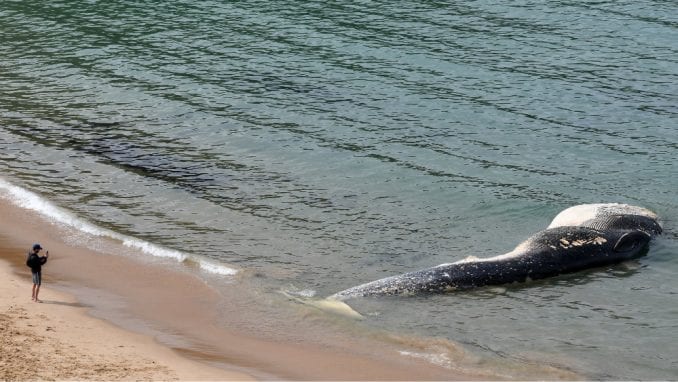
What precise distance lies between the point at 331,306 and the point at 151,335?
3223mm

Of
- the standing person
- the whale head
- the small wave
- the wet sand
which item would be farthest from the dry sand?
the whale head

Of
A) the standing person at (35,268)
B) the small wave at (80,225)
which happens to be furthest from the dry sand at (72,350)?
the small wave at (80,225)

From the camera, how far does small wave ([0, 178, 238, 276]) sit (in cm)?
2186

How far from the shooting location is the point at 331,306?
64.5ft

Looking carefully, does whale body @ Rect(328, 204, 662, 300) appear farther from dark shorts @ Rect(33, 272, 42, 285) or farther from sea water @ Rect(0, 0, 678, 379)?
dark shorts @ Rect(33, 272, 42, 285)

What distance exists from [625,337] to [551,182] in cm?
767

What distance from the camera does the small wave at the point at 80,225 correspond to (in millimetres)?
21864

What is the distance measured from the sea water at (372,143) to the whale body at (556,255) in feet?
0.94

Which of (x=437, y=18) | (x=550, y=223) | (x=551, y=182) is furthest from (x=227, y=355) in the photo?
(x=437, y=18)

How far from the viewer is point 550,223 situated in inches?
930

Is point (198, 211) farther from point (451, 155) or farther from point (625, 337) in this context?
point (625, 337)

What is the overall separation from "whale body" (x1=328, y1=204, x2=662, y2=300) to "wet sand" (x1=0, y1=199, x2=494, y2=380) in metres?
2.24

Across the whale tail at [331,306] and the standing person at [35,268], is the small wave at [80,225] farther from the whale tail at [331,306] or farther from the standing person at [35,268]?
the standing person at [35,268]

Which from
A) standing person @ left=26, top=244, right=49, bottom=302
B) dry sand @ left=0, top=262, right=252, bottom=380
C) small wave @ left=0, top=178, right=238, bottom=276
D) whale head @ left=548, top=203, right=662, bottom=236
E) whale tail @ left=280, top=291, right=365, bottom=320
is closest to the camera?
dry sand @ left=0, top=262, right=252, bottom=380
